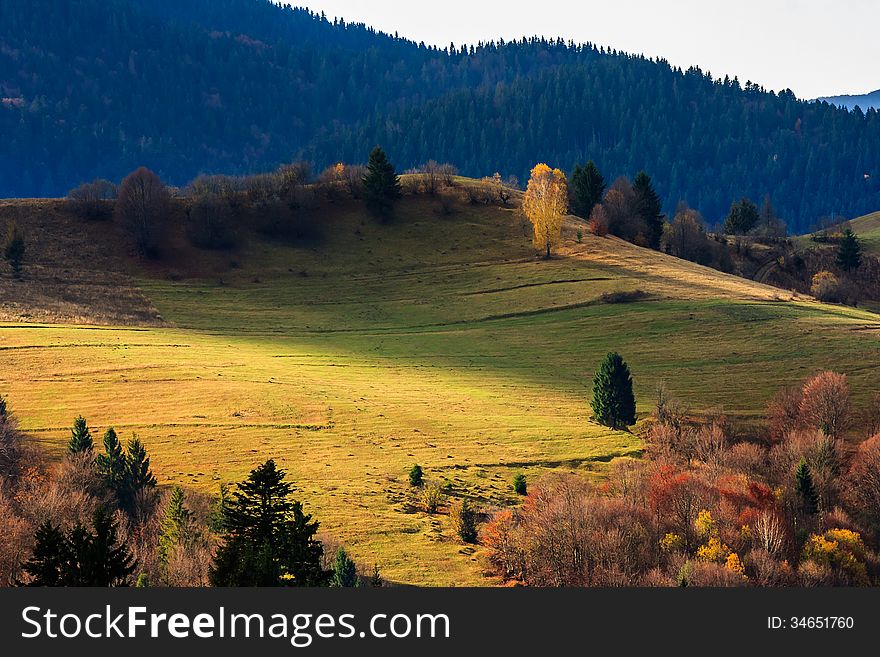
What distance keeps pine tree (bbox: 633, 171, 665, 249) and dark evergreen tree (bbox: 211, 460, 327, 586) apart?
123181 mm

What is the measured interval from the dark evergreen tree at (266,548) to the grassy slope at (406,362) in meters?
6.75

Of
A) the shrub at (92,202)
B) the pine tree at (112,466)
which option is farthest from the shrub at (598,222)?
the pine tree at (112,466)

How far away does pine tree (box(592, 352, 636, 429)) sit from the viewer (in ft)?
232

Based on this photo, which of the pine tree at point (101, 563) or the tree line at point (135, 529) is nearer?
the pine tree at point (101, 563)

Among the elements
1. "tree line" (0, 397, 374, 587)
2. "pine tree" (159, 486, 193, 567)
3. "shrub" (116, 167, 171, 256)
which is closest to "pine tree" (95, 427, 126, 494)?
"tree line" (0, 397, 374, 587)

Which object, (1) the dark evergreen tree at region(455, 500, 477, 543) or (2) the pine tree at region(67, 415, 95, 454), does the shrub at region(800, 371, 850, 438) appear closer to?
(1) the dark evergreen tree at region(455, 500, 477, 543)

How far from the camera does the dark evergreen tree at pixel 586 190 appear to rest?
Result: 158250 millimetres

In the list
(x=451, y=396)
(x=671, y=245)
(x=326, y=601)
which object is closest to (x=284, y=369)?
(x=451, y=396)

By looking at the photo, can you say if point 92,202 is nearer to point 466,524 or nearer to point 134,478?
point 134,478

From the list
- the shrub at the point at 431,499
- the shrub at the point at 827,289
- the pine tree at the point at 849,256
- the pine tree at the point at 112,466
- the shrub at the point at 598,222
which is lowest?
the shrub at the point at 431,499

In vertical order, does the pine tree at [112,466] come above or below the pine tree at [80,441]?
below

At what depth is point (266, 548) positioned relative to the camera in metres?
33.8

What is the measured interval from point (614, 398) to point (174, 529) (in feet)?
133

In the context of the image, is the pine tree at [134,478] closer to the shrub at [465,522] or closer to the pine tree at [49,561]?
the shrub at [465,522]
